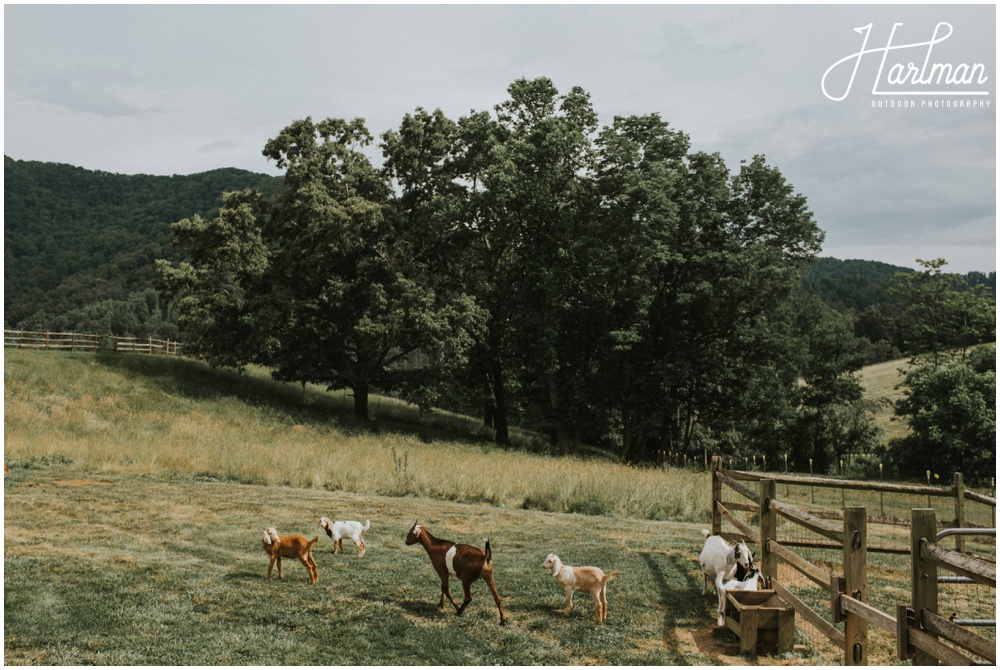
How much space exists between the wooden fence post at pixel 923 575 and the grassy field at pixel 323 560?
94.4 inches

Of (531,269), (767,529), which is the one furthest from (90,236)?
(767,529)

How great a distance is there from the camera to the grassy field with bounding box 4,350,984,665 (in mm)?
6844

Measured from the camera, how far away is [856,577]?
6.21m

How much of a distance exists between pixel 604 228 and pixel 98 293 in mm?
116894

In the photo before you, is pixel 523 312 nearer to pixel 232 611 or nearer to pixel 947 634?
pixel 232 611

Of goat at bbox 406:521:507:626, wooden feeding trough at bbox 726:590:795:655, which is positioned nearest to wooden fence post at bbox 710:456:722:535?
wooden feeding trough at bbox 726:590:795:655

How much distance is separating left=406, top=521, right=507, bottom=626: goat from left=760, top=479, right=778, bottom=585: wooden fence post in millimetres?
3294

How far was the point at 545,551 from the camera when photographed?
11.4 metres

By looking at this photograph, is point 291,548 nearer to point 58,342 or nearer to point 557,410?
point 557,410

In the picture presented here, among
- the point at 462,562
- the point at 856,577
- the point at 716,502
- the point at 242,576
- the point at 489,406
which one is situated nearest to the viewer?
the point at 856,577

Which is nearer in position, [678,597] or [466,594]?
[466,594]

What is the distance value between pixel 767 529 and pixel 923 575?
364cm

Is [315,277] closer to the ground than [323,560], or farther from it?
farther from it

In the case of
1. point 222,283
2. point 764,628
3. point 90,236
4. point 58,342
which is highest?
point 90,236
